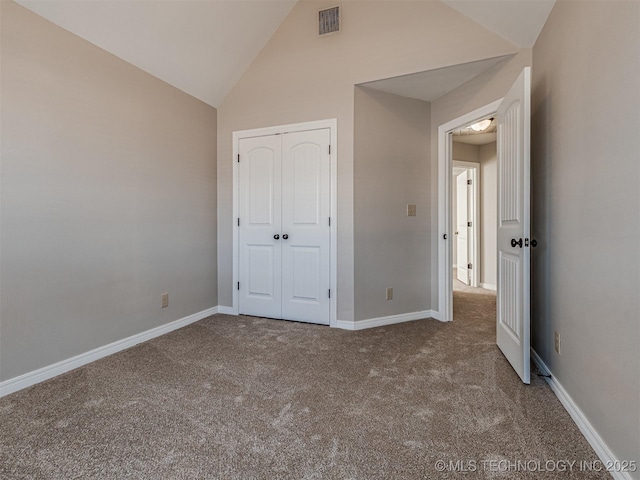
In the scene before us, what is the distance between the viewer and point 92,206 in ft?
7.66

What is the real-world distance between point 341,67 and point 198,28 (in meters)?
1.28

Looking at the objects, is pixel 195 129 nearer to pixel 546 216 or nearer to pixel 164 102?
pixel 164 102

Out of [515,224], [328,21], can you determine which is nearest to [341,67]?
[328,21]

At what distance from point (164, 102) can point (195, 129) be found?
0.41 meters

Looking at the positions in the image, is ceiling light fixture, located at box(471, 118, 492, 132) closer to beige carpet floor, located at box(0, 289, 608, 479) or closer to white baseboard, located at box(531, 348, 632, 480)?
beige carpet floor, located at box(0, 289, 608, 479)

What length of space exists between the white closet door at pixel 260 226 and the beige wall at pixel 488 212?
3491 mm

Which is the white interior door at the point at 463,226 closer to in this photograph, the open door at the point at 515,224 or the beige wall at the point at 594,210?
the open door at the point at 515,224

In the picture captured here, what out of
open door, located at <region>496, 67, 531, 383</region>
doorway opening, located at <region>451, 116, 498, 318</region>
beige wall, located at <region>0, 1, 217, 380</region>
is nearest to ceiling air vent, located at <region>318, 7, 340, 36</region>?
beige wall, located at <region>0, 1, 217, 380</region>

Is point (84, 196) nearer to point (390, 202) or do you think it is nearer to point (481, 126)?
point (390, 202)

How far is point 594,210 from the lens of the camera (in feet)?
4.72

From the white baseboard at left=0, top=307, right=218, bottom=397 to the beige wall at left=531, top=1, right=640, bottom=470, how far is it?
3.00 metres

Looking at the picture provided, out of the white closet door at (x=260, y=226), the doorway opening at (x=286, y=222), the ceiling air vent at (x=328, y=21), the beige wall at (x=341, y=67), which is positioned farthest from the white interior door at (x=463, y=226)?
the white closet door at (x=260, y=226)

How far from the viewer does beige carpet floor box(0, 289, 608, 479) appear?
1.30 metres

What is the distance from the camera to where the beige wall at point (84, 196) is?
1915mm
